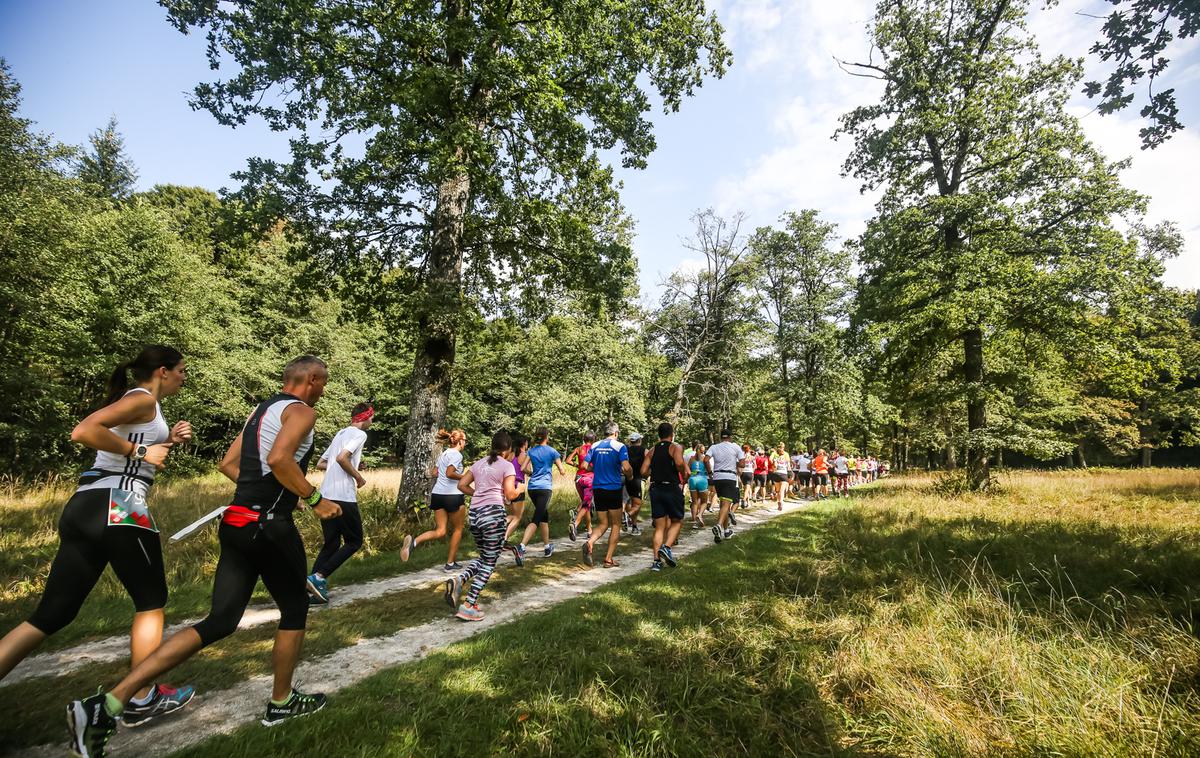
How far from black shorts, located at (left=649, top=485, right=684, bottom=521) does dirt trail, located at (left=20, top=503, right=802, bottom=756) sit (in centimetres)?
122

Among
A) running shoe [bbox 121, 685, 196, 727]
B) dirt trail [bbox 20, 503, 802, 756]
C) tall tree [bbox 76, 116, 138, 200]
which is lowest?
dirt trail [bbox 20, 503, 802, 756]

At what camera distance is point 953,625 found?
423 centimetres

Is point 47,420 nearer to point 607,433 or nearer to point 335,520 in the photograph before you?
point 335,520

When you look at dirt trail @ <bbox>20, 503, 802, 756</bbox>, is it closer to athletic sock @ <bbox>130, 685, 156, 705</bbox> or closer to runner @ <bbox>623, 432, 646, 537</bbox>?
athletic sock @ <bbox>130, 685, 156, 705</bbox>

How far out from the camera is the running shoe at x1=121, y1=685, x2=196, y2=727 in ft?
10.0

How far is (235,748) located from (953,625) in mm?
5340

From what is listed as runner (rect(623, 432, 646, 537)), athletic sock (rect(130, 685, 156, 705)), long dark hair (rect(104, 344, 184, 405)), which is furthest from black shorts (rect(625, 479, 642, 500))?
long dark hair (rect(104, 344, 184, 405))

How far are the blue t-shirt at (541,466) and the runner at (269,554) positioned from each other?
5.68 meters

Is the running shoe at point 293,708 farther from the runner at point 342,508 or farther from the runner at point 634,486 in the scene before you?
the runner at point 634,486

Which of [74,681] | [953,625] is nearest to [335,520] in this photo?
[74,681]

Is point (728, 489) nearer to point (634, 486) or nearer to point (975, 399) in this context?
point (634, 486)

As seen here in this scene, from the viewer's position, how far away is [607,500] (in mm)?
8102

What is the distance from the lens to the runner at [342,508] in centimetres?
582

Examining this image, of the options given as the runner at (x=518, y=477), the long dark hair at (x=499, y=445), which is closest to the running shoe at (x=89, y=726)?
the long dark hair at (x=499, y=445)
